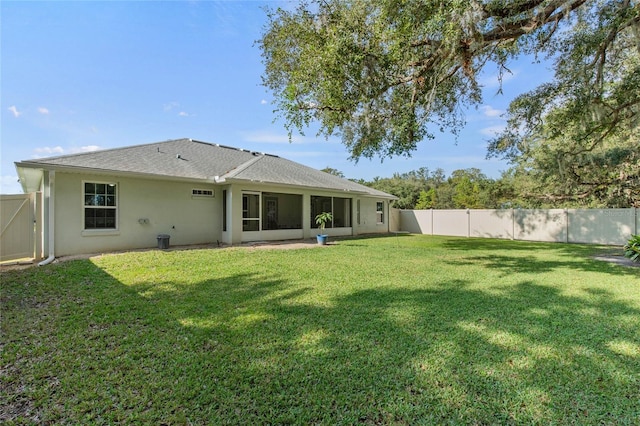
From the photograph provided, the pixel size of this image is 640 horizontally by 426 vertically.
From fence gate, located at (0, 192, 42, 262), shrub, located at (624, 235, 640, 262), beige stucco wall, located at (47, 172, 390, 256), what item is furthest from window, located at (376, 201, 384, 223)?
fence gate, located at (0, 192, 42, 262)

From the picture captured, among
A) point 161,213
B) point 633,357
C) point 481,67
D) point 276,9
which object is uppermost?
point 276,9

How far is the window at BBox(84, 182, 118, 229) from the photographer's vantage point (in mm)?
9117

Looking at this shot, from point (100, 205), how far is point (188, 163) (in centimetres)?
347

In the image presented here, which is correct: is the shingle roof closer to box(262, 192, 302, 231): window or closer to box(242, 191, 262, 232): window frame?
box(242, 191, 262, 232): window frame

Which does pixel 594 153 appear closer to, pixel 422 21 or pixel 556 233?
pixel 556 233

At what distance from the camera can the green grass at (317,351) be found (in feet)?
7.24

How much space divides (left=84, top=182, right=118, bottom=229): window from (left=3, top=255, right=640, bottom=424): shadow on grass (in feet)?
15.9

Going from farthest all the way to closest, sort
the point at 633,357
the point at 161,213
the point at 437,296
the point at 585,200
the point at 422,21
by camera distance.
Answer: the point at 585,200, the point at 161,213, the point at 422,21, the point at 437,296, the point at 633,357

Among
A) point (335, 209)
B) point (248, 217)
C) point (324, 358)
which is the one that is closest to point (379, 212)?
point (335, 209)

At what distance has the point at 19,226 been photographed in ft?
25.4

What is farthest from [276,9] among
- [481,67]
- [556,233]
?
[556,233]

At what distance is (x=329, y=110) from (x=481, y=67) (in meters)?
4.25

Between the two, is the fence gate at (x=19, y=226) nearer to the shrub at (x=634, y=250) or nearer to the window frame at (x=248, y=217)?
the window frame at (x=248, y=217)

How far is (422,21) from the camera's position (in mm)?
6508
